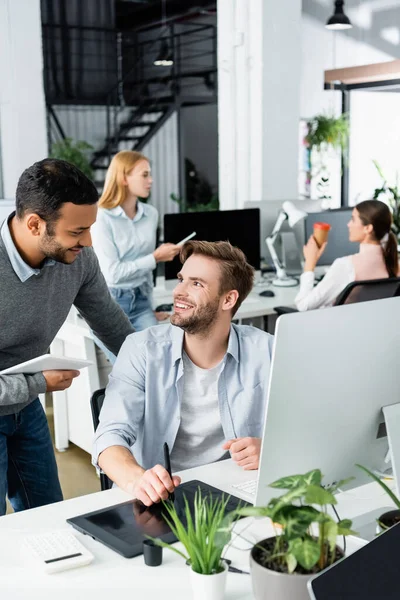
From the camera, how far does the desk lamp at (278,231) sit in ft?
16.1

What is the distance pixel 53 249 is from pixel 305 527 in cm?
119

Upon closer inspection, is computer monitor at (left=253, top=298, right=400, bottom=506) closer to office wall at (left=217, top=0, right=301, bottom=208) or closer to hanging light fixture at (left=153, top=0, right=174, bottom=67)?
office wall at (left=217, top=0, right=301, bottom=208)

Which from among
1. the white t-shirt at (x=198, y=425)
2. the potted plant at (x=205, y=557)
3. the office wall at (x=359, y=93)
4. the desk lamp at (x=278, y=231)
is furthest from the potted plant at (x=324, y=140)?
the potted plant at (x=205, y=557)

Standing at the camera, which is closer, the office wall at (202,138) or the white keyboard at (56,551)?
the white keyboard at (56,551)

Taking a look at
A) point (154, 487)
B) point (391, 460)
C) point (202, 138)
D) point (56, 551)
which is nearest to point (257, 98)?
point (154, 487)

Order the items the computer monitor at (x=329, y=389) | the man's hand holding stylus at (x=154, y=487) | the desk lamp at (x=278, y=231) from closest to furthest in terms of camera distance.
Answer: the computer monitor at (x=329, y=389) → the man's hand holding stylus at (x=154, y=487) → the desk lamp at (x=278, y=231)

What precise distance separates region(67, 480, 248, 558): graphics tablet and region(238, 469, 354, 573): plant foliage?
0.49 m

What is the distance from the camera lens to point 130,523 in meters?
1.68

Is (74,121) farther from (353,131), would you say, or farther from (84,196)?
(84,196)

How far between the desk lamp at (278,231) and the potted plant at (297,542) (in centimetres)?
377

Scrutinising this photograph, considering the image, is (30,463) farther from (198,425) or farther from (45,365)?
(198,425)

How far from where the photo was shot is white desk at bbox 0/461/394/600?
1.41 meters

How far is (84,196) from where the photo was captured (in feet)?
6.89

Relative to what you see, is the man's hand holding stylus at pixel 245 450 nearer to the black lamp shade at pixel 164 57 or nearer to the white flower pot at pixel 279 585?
the white flower pot at pixel 279 585
